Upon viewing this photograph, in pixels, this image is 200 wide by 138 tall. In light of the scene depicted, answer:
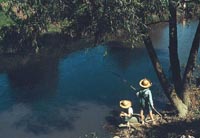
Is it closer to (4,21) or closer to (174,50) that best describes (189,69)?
(174,50)

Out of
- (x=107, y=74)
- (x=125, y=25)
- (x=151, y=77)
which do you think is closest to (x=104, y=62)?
(x=107, y=74)

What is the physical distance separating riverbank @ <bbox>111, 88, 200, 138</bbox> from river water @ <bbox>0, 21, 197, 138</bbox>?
994 millimetres

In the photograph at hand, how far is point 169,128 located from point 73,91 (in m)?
7.88

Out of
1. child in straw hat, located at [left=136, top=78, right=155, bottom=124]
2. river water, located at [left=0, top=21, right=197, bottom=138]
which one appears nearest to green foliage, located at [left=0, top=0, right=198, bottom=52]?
river water, located at [left=0, top=21, right=197, bottom=138]

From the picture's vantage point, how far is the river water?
2019 cm

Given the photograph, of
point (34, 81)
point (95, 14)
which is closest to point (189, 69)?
point (95, 14)

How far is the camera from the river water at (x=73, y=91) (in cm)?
2019

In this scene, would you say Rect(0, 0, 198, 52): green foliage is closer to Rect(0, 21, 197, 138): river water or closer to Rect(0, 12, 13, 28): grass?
Rect(0, 21, 197, 138): river water

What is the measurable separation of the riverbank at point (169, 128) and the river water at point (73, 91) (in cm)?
99

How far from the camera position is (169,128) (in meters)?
18.2

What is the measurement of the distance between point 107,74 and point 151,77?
302cm

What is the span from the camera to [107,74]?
2695 cm

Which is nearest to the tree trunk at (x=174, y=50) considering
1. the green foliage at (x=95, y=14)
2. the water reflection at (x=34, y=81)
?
the green foliage at (x=95, y=14)

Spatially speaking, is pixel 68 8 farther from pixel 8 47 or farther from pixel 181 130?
pixel 8 47
